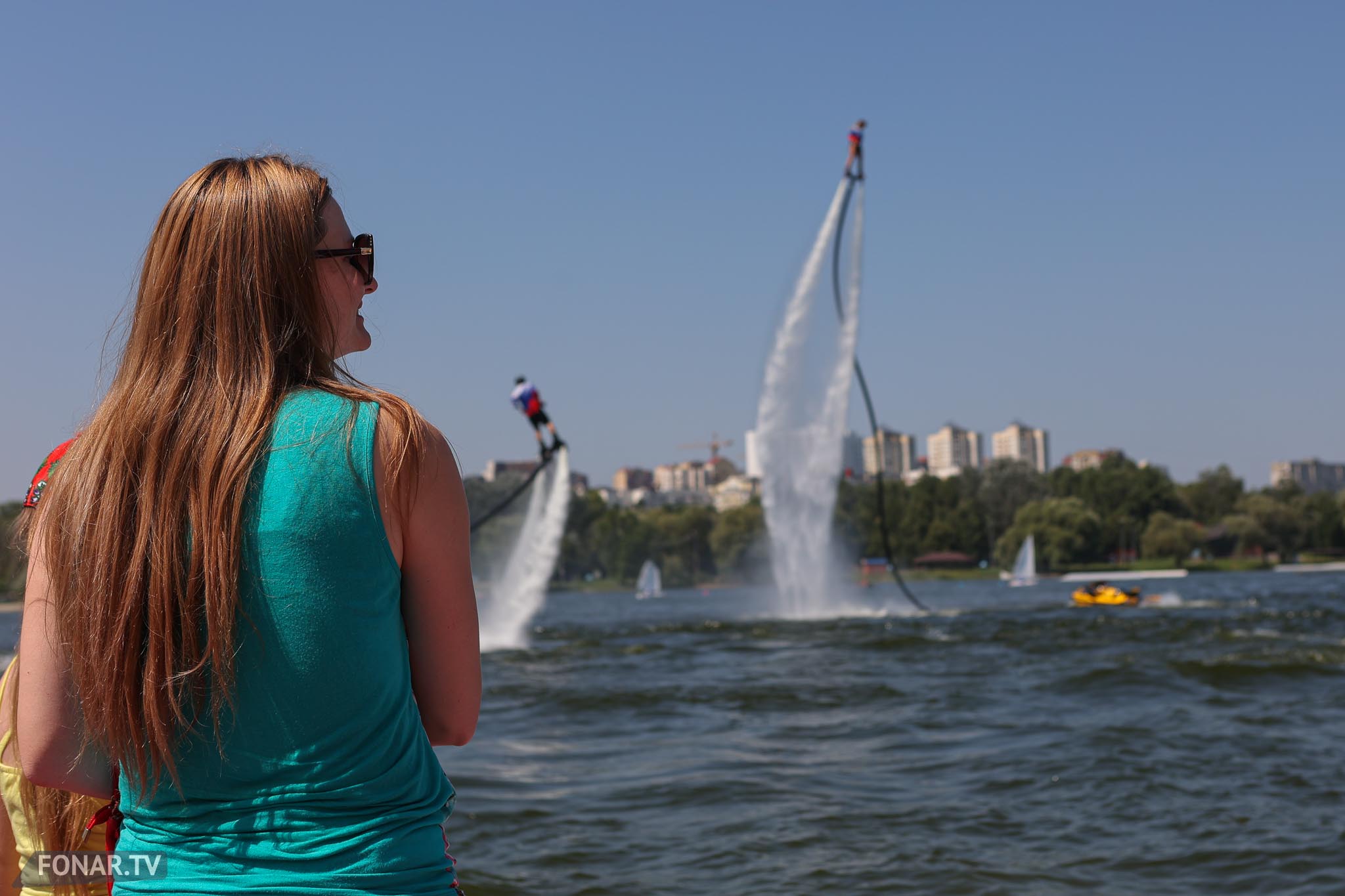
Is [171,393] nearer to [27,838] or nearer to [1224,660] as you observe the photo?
[27,838]

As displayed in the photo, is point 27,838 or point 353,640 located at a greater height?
point 353,640

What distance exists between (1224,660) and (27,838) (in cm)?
2238

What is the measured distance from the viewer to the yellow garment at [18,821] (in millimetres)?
2574

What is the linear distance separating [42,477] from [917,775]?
10.2m

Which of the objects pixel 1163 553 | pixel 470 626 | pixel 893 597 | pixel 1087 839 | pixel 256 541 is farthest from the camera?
pixel 1163 553

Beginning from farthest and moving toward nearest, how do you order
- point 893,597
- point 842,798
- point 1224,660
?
1. point 893,597
2. point 1224,660
3. point 842,798

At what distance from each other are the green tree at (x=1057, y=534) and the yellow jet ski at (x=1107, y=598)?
213ft

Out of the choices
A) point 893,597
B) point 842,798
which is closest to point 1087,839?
point 842,798

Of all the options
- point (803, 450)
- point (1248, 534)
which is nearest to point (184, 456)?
point (803, 450)

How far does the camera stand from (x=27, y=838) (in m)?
2.65

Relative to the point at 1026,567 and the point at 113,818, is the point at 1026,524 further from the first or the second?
the point at 113,818

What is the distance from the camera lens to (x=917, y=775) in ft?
37.7

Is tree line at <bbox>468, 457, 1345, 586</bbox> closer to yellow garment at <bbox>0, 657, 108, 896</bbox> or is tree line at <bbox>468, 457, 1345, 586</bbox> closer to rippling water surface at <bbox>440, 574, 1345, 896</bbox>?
rippling water surface at <bbox>440, 574, 1345, 896</bbox>

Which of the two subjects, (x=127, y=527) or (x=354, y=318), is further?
(x=354, y=318)
